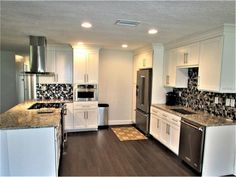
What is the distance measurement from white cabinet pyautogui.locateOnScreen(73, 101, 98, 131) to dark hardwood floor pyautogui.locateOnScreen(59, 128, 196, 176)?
1.83 ft

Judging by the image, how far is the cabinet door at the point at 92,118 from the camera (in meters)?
5.09

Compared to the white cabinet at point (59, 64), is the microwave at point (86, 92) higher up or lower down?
lower down

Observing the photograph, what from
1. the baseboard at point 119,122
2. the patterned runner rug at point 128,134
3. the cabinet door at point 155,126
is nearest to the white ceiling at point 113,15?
the cabinet door at point 155,126

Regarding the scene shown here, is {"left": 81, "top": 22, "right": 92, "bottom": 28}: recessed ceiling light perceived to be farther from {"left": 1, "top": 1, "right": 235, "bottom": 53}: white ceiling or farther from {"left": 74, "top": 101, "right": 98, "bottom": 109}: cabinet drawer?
{"left": 74, "top": 101, "right": 98, "bottom": 109}: cabinet drawer

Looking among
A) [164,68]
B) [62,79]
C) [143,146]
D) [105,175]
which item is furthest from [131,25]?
[62,79]

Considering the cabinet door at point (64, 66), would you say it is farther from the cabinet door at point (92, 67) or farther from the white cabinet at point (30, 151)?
the white cabinet at point (30, 151)

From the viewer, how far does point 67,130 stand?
4.99 m

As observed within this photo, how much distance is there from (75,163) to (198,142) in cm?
215

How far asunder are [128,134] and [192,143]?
2140mm

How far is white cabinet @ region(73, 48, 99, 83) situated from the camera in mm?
4973

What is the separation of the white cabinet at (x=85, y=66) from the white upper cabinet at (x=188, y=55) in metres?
2.32

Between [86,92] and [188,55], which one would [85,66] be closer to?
[86,92]

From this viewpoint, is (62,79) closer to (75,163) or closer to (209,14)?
(75,163)

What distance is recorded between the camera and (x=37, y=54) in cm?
370
